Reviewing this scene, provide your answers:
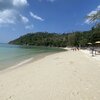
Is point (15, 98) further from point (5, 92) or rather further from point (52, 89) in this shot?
point (52, 89)

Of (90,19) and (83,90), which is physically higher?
(90,19)

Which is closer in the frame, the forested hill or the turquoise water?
the turquoise water

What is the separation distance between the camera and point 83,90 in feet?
20.4

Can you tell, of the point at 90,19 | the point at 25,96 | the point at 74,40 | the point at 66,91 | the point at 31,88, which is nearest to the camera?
the point at 25,96

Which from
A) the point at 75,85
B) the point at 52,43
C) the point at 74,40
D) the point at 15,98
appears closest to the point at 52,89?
the point at 75,85

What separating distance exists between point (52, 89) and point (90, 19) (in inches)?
317

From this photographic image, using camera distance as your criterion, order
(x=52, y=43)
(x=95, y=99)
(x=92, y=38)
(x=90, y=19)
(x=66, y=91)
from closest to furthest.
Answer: (x=95, y=99) < (x=66, y=91) < (x=90, y=19) < (x=92, y=38) < (x=52, y=43)

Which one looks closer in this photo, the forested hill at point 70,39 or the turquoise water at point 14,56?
the turquoise water at point 14,56

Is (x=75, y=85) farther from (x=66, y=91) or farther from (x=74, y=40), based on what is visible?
(x=74, y=40)

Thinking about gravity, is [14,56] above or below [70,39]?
below

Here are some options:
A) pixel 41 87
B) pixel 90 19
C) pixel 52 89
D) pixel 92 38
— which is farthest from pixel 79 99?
pixel 92 38

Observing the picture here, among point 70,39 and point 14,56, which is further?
point 70,39

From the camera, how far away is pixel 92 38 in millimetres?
67688

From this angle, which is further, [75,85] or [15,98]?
[75,85]
